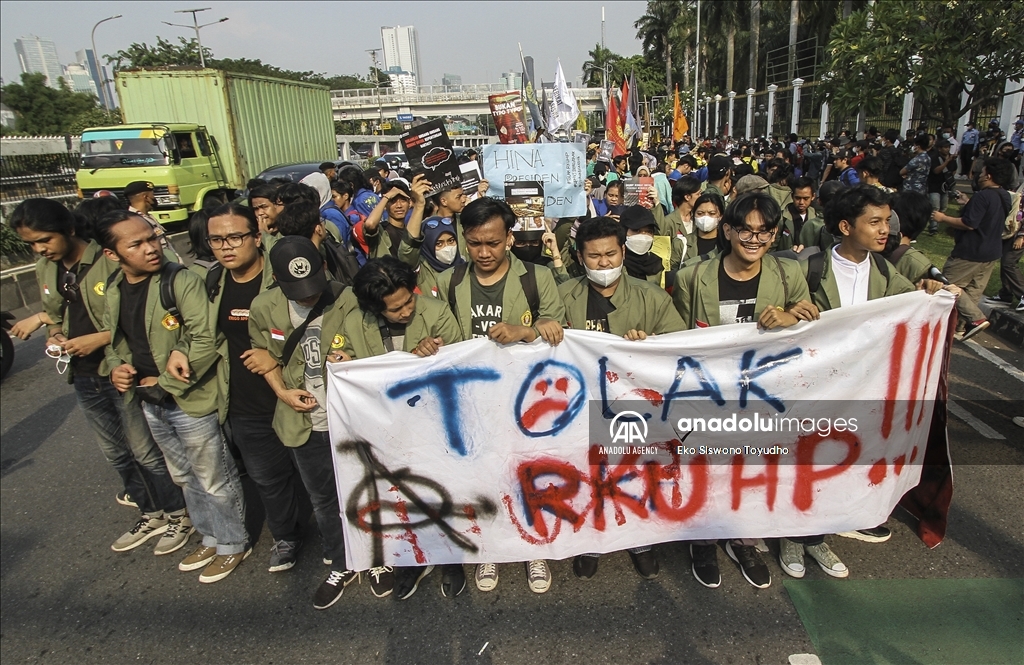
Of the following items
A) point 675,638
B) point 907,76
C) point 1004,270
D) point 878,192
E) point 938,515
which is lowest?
point 675,638

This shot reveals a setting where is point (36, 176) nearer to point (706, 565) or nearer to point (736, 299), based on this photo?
point (736, 299)

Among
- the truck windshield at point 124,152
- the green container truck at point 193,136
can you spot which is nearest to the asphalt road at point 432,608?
the green container truck at point 193,136

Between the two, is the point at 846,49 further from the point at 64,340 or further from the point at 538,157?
the point at 64,340

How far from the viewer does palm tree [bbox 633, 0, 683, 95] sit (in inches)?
2125

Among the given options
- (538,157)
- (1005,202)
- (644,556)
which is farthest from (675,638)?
(1005,202)

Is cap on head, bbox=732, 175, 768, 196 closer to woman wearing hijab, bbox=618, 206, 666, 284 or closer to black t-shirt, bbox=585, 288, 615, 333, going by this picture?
woman wearing hijab, bbox=618, 206, 666, 284

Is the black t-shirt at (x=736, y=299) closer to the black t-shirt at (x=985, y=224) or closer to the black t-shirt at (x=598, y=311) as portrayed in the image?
the black t-shirt at (x=598, y=311)

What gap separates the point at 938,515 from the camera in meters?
2.97

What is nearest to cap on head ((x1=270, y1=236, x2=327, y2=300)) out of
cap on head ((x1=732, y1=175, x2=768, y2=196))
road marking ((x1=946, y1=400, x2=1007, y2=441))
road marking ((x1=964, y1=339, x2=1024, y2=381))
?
cap on head ((x1=732, y1=175, x2=768, y2=196))

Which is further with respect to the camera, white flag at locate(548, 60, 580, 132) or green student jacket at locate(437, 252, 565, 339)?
white flag at locate(548, 60, 580, 132)

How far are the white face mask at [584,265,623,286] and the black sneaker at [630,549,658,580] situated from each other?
1.29m

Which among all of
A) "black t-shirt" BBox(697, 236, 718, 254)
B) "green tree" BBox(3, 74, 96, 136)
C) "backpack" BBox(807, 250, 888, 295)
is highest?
"green tree" BBox(3, 74, 96, 136)

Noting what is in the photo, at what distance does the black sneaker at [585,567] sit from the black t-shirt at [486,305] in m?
1.17

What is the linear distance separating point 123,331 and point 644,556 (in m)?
2.71
